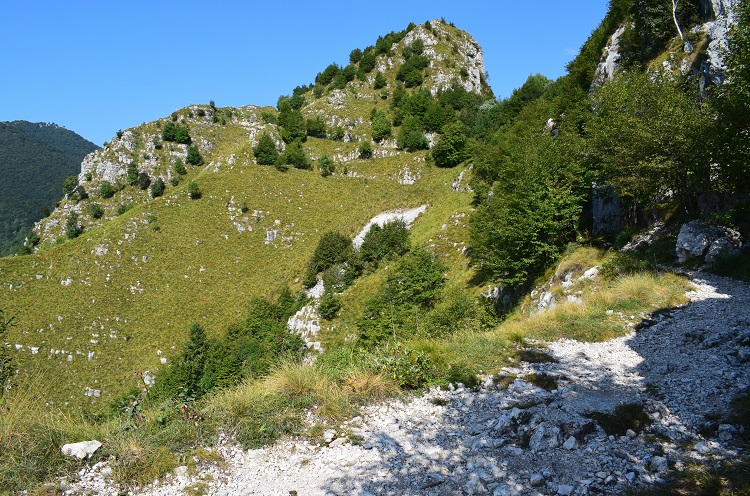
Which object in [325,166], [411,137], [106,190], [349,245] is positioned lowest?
[349,245]

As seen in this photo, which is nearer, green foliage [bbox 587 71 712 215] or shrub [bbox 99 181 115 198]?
green foliage [bbox 587 71 712 215]

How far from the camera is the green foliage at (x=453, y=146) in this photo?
77312 millimetres

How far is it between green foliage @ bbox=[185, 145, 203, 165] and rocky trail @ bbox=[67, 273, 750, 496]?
10552 centimetres

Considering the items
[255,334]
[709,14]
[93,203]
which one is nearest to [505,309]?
[709,14]

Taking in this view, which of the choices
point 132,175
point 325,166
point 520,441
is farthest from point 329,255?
point 132,175

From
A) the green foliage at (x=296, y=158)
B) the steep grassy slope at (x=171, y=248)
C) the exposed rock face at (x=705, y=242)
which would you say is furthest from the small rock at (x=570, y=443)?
the green foliage at (x=296, y=158)

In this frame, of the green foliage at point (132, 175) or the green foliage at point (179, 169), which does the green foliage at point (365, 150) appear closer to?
the green foliage at point (179, 169)

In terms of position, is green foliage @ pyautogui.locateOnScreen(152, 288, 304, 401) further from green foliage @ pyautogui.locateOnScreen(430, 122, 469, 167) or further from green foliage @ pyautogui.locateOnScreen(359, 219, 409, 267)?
green foliage @ pyautogui.locateOnScreen(430, 122, 469, 167)

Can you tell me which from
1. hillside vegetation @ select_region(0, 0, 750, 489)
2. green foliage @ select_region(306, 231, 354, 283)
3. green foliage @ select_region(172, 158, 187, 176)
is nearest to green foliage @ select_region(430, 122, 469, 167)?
hillside vegetation @ select_region(0, 0, 750, 489)

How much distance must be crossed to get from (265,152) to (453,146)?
1525 inches

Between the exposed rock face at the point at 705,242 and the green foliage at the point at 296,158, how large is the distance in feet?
242

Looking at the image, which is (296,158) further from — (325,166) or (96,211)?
(96,211)

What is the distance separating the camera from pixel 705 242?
16.4m

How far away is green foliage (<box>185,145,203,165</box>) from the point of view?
98.9m
